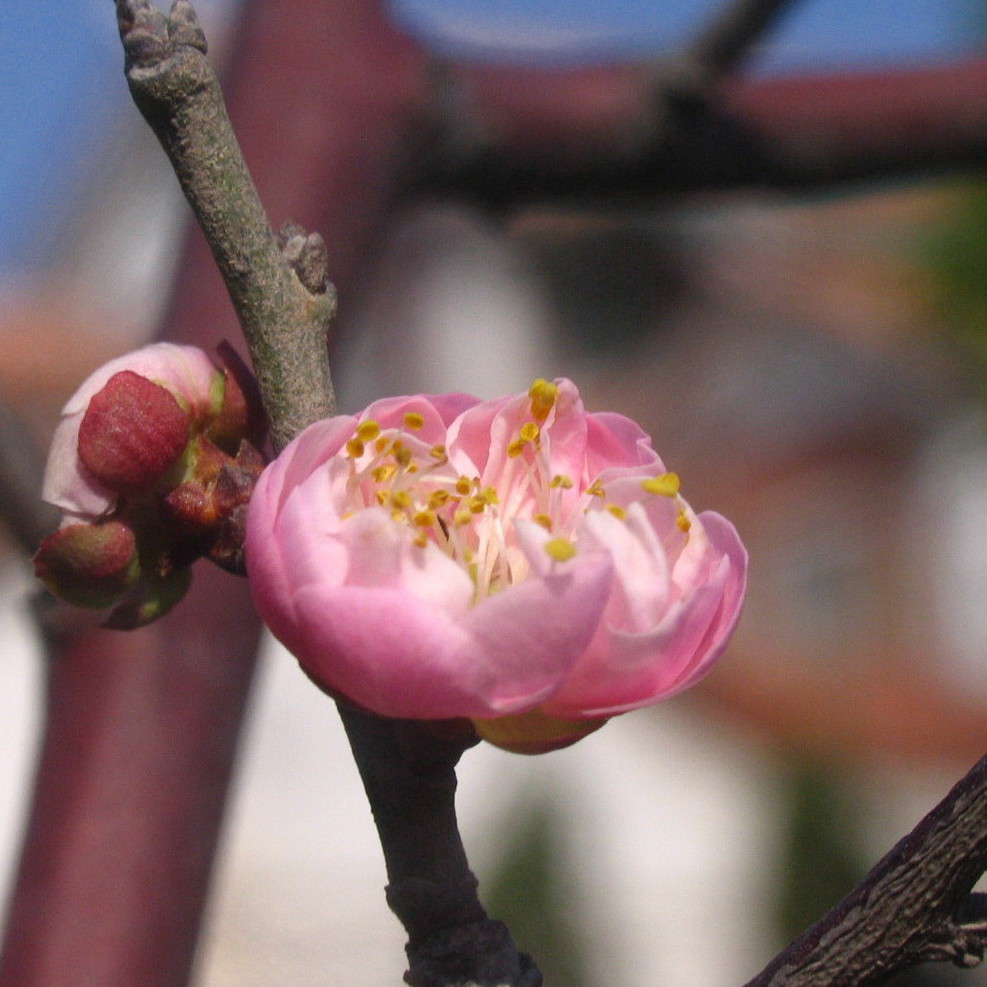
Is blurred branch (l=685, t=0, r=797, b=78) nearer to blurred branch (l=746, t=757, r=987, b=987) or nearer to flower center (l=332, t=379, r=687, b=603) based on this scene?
flower center (l=332, t=379, r=687, b=603)

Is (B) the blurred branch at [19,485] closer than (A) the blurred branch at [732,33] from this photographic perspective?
Yes

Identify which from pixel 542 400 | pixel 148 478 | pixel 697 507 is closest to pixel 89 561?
pixel 148 478

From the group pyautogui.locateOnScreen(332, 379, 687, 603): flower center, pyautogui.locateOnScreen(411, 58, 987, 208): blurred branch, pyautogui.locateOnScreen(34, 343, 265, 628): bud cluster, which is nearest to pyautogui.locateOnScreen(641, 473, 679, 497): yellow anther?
pyautogui.locateOnScreen(332, 379, 687, 603): flower center

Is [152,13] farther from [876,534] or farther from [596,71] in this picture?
[876,534]

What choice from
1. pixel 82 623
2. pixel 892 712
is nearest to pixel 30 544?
pixel 82 623

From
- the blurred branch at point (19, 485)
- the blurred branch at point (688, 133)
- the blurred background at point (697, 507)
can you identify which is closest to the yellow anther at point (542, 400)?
the blurred branch at point (19, 485)

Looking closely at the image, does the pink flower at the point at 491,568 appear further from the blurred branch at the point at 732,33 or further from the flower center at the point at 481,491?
the blurred branch at the point at 732,33

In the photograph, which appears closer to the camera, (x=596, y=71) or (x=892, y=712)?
(x=596, y=71)
